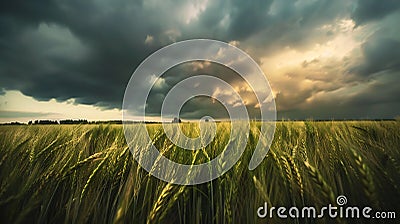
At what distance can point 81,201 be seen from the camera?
1013 millimetres

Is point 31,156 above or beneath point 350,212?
above

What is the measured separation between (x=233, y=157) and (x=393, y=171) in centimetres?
79

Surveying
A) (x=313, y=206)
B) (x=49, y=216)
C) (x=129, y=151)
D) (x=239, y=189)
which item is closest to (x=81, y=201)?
(x=49, y=216)

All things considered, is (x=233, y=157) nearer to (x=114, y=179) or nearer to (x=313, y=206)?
(x=313, y=206)

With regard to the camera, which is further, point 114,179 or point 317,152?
point 317,152

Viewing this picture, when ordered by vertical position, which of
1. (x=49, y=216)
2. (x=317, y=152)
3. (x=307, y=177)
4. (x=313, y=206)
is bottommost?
(x=49, y=216)

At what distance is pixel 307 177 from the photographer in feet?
3.57

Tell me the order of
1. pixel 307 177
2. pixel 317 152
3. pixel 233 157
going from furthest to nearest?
1. pixel 317 152
2. pixel 233 157
3. pixel 307 177

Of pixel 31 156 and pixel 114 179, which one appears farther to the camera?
pixel 31 156

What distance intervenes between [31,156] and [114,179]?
1.75 feet

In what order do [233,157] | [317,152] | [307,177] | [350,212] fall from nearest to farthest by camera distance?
[350,212]
[307,177]
[233,157]
[317,152]

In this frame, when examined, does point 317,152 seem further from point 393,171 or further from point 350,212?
point 350,212

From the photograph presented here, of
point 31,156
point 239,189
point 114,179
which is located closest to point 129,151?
point 114,179

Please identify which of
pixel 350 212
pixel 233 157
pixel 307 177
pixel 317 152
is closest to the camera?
pixel 350 212
